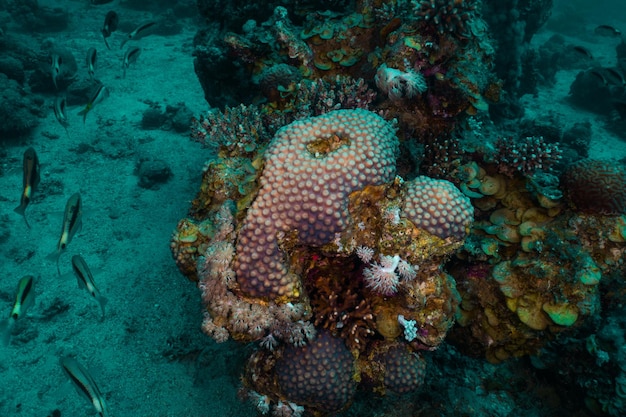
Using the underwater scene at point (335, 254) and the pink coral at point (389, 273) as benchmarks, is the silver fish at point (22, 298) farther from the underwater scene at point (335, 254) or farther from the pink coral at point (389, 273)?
the pink coral at point (389, 273)

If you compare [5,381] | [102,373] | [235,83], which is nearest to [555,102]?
[235,83]

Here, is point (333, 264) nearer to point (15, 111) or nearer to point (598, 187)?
point (598, 187)

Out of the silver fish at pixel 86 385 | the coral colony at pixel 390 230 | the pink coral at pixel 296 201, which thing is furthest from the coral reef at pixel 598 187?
the silver fish at pixel 86 385

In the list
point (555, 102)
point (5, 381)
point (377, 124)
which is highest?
point (377, 124)

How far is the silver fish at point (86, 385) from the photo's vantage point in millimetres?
2748

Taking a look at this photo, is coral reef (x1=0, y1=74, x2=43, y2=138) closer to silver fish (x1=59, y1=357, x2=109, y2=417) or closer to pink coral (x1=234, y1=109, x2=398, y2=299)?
silver fish (x1=59, y1=357, x2=109, y2=417)

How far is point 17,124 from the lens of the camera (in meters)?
8.37

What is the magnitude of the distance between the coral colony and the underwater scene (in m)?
0.02

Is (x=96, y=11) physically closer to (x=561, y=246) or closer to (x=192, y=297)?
(x=192, y=297)

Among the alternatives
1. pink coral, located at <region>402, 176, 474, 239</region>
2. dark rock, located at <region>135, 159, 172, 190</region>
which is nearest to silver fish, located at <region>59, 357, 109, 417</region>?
pink coral, located at <region>402, 176, 474, 239</region>

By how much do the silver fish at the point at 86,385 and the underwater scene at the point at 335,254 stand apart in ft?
0.04

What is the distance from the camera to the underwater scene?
9.88 ft

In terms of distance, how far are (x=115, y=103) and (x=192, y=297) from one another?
24.8 feet

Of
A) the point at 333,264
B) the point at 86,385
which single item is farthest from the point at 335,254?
the point at 86,385
